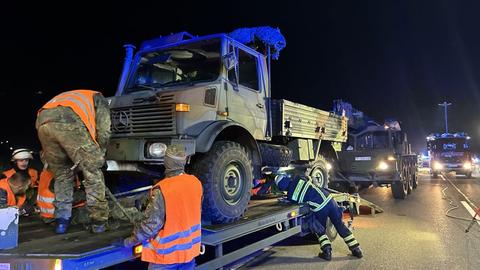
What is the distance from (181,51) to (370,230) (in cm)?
518

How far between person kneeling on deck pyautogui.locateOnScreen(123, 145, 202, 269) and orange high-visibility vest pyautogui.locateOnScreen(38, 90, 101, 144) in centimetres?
114

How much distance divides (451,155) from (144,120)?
75.7 ft

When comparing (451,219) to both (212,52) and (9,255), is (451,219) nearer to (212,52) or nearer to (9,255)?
(212,52)

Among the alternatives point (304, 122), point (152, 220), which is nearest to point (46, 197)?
point (152, 220)

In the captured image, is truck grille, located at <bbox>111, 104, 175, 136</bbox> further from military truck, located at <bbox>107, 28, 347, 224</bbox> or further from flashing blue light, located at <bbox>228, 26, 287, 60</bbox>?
flashing blue light, located at <bbox>228, 26, 287, 60</bbox>

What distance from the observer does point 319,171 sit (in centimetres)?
934

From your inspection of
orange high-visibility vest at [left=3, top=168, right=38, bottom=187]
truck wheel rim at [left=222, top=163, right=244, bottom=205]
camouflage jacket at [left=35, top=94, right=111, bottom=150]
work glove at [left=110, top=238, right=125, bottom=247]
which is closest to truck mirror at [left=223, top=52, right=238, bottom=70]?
truck wheel rim at [left=222, top=163, right=244, bottom=205]

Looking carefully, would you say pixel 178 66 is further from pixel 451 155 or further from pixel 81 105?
pixel 451 155

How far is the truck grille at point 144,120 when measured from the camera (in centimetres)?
499

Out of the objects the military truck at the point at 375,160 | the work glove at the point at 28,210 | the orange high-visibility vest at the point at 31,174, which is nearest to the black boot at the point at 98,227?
the work glove at the point at 28,210

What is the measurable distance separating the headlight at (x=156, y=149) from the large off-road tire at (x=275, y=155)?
2219 mm

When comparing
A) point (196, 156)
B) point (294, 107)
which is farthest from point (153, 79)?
point (294, 107)

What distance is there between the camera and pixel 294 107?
7.71m

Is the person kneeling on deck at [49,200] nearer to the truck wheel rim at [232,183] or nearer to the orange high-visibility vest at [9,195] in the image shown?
the orange high-visibility vest at [9,195]
